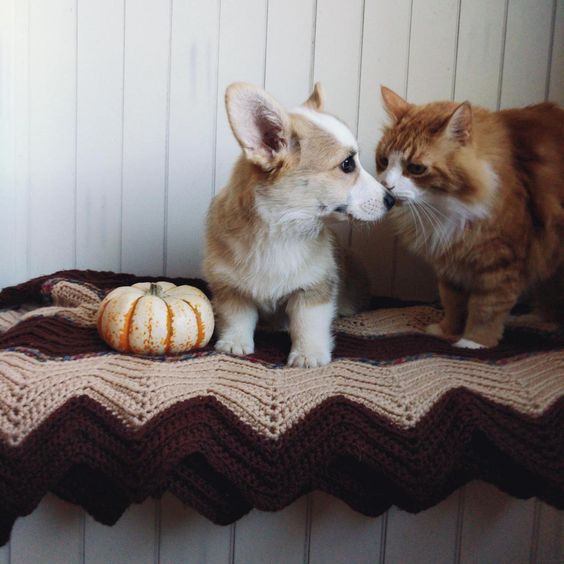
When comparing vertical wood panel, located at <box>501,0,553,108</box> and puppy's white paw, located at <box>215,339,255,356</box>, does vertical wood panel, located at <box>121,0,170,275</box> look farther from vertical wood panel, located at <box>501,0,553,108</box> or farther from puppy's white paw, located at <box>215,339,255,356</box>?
vertical wood panel, located at <box>501,0,553,108</box>

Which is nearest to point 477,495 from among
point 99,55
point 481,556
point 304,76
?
point 481,556

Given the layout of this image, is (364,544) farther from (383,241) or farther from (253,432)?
(383,241)

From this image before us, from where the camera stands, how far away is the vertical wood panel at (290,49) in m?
1.63

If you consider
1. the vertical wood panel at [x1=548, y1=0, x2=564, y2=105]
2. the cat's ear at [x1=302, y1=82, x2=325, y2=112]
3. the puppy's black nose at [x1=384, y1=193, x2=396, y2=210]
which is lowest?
the puppy's black nose at [x1=384, y1=193, x2=396, y2=210]

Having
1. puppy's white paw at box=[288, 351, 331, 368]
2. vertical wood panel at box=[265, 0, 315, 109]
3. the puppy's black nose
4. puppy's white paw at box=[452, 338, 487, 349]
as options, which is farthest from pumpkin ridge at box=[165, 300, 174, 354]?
vertical wood panel at box=[265, 0, 315, 109]

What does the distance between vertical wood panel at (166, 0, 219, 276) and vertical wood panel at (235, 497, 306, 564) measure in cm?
90

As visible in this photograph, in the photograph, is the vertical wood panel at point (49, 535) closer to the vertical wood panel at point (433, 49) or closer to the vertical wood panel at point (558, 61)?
the vertical wood panel at point (433, 49)

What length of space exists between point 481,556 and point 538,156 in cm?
87

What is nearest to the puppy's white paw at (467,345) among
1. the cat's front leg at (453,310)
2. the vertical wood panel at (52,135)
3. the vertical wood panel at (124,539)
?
the cat's front leg at (453,310)

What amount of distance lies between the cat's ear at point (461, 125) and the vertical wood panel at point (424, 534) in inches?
29.8

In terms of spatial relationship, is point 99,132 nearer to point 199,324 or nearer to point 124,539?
point 199,324

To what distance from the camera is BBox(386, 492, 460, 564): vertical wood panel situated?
1034 millimetres

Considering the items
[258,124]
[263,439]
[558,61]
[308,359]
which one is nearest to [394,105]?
[258,124]

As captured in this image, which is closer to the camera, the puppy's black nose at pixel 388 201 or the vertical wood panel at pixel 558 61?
the puppy's black nose at pixel 388 201
